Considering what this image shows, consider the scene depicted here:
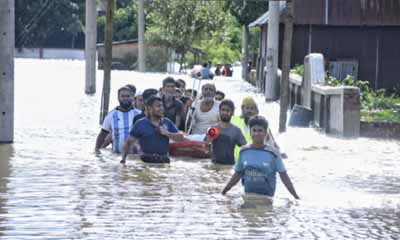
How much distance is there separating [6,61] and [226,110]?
5.38 meters

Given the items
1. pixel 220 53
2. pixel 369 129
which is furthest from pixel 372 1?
pixel 220 53

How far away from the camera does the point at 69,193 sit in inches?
527

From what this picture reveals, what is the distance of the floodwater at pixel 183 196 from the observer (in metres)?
10.9

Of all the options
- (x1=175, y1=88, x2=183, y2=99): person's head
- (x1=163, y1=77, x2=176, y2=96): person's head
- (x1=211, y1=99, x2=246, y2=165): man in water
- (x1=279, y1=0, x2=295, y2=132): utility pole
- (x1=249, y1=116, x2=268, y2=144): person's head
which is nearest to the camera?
(x1=249, y1=116, x2=268, y2=144): person's head

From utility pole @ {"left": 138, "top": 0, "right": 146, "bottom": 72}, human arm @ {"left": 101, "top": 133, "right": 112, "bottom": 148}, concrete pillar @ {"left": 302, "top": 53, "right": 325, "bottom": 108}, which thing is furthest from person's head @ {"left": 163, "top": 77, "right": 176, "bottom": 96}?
utility pole @ {"left": 138, "top": 0, "right": 146, "bottom": 72}

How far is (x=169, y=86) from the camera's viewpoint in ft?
59.7

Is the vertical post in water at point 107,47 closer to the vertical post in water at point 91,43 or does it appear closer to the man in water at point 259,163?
the man in water at point 259,163

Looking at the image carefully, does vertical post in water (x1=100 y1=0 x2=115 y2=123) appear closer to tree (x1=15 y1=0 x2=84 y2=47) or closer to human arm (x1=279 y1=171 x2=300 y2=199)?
human arm (x1=279 y1=171 x2=300 y2=199)

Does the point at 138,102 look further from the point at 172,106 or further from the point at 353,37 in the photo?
the point at 353,37

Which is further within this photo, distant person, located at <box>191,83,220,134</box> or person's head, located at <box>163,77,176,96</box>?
person's head, located at <box>163,77,176,96</box>

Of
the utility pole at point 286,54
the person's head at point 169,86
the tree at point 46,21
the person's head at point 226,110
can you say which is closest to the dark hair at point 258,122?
the person's head at point 226,110

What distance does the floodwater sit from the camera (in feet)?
35.6

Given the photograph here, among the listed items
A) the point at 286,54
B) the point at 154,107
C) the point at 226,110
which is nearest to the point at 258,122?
the point at 226,110

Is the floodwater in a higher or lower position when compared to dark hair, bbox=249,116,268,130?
lower
